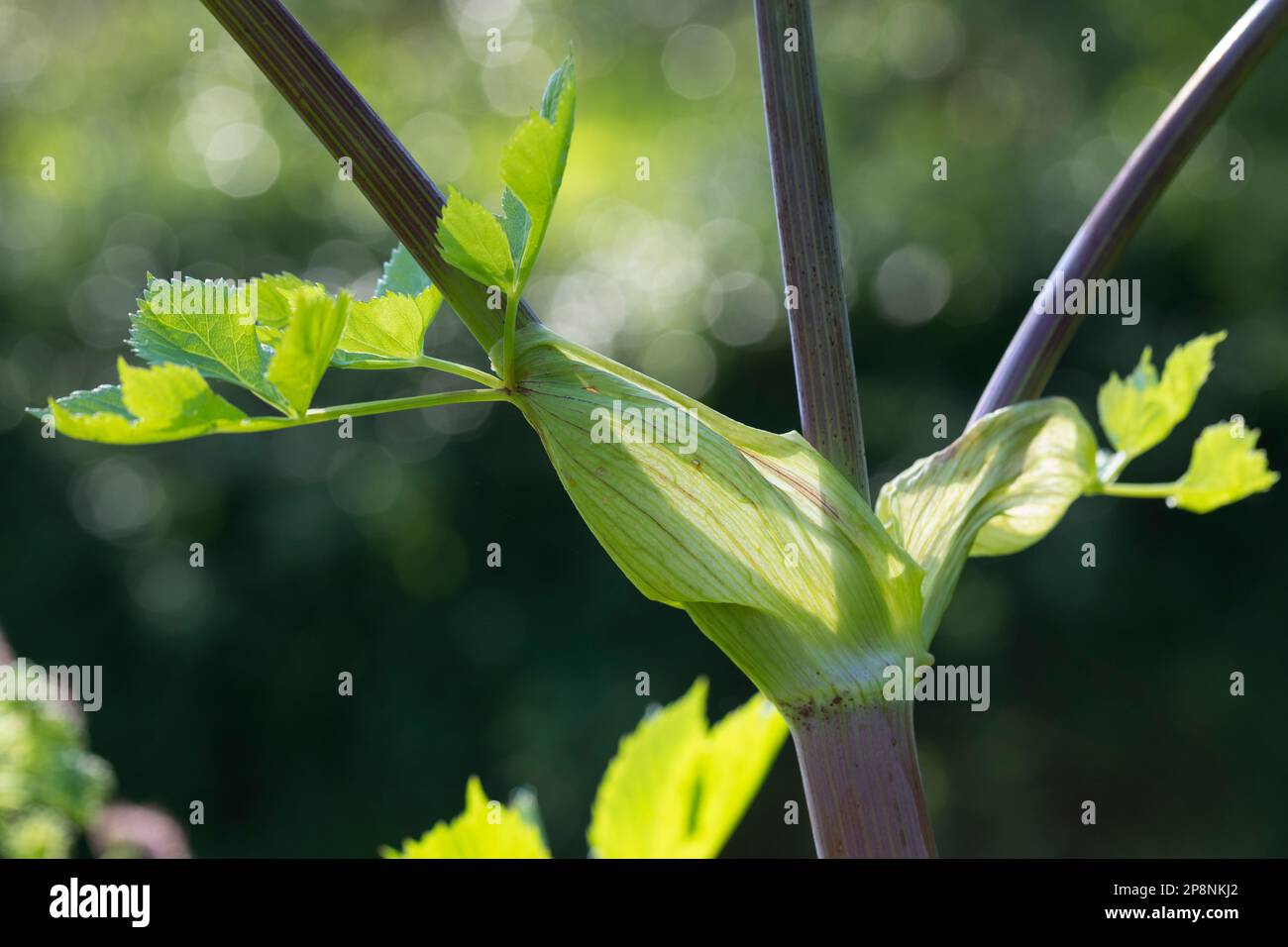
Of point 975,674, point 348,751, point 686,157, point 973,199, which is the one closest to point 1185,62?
point 973,199

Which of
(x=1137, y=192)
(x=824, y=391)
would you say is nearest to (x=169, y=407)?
(x=824, y=391)

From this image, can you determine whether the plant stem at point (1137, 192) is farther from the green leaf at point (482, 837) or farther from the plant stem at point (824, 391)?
the green leaf at point (482, 837)

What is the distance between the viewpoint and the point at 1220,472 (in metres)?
0.31

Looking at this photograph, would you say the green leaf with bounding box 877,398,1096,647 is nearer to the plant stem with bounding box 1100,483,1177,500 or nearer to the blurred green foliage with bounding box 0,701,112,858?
the plant stem with bounding box 1100,483,1177,500

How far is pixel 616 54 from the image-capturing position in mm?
2916

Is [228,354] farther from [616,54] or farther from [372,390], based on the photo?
[616,54]

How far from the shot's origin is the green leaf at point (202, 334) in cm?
24

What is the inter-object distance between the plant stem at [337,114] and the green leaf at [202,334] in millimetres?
37

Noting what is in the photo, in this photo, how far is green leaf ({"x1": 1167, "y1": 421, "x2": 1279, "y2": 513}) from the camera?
0.30 metres

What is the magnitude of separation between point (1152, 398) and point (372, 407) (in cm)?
20

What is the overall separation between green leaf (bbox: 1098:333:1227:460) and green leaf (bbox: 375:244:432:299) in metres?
0.17

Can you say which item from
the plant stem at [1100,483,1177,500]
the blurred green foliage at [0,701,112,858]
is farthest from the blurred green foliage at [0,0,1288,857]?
the plant stem at [1100,483,1177,500]

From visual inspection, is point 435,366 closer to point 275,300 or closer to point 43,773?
point 275,300

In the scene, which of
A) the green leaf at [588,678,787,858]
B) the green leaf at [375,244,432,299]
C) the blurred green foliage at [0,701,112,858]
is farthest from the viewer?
the blurred green foliage at [0,701,112,858]
